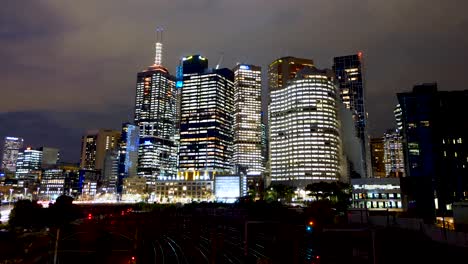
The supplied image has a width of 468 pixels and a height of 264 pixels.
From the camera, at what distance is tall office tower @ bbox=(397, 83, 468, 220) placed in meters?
131

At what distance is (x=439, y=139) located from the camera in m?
139

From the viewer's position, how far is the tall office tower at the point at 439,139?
131m

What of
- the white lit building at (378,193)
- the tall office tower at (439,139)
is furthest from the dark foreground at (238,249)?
the white lit building at (378,193)

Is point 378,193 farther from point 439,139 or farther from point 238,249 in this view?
point 238,249

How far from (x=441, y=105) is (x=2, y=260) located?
514ft

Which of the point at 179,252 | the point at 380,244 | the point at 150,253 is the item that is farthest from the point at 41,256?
the point at 380,244

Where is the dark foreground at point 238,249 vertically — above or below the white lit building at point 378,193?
below

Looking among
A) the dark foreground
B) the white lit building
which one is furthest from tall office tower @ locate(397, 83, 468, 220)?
the dark foreground

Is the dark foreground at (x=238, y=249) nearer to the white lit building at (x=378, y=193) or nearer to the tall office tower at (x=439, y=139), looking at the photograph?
the tall office tower at (x=439, y=139)

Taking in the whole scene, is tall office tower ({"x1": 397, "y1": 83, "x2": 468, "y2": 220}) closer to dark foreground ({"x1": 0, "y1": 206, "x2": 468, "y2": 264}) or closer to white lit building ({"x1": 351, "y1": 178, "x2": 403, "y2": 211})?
white lit building ({"x1": 351, "y1": 178, "x2": 403, "y2": 211})

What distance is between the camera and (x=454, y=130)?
13488 centimetres

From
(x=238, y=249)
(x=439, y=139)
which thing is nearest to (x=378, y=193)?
(x=439, y=139)

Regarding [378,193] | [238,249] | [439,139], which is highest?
[439,139]

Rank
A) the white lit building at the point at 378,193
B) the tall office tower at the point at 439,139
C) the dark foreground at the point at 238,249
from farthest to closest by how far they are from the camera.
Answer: the white lit building at the point at 378,193
the tall office tower at the point at 439,139
the dark foreground at the point at 238,249
